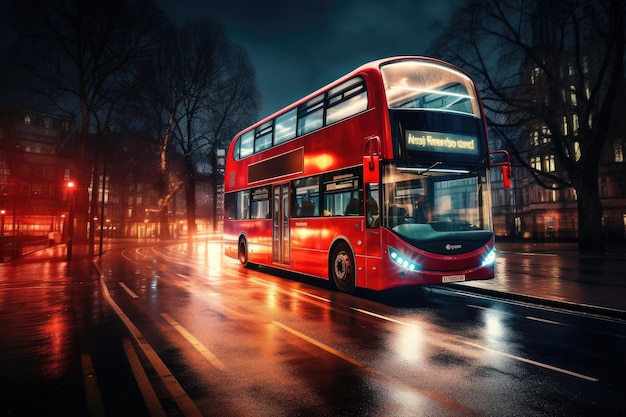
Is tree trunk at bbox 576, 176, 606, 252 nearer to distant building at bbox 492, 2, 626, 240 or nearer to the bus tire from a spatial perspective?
distant building at bbox 492, 2, 626, 240

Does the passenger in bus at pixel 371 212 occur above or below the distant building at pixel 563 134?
below

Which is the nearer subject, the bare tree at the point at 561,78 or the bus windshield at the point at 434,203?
the bus windshield at the point at 434,203

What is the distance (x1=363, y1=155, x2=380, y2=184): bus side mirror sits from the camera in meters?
8.31

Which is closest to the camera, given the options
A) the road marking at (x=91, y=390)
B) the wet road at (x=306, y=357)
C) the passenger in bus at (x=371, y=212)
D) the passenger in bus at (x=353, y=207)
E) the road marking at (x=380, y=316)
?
the road marking at (x=91, y=390)

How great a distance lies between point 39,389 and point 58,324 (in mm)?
3285

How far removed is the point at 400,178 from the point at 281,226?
532 cm

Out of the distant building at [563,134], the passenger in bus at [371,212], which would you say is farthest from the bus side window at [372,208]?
the distant building at [563,134]

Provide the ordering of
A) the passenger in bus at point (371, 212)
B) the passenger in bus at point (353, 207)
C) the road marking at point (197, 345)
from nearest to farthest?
the road marking at point (197, 345)
the passenger in bus at point (371, 212)
the passenger in bus at point (353, 207)

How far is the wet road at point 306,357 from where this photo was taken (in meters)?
3.75

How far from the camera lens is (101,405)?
145 inches

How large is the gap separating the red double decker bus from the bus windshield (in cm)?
2

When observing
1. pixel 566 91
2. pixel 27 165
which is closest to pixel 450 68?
pixel 566 91

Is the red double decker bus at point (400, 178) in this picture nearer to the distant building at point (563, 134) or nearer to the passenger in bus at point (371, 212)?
the passenger in bus at point (371, 212)

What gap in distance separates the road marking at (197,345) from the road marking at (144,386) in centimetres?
75
